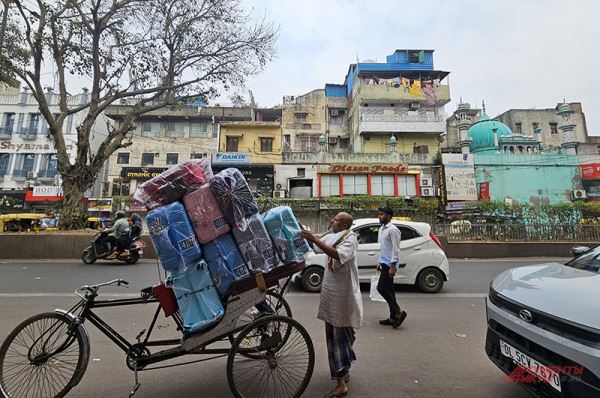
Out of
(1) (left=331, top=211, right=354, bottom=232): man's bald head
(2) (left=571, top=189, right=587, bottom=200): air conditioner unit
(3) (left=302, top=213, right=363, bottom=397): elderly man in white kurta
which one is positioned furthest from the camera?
(2) (left=571, top=189, right=587, bottom=200): air conditioner unit

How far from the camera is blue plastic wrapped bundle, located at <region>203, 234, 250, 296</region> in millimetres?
2801

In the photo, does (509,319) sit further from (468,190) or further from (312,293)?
(468,190)

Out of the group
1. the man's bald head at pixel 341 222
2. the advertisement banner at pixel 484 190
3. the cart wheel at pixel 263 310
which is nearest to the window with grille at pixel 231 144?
the advertisement banner at pixel 484 190

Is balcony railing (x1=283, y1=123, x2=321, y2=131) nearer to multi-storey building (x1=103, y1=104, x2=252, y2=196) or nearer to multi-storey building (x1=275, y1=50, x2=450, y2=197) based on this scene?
multi-storey building (x1=275, y1=50, x2=450, y2=197)

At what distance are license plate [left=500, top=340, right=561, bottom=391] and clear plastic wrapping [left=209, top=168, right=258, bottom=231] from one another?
2.38 meters

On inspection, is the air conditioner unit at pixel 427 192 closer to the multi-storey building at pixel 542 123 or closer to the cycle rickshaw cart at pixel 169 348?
the multi-storey building at pixel 542 123

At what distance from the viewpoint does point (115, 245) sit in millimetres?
10977

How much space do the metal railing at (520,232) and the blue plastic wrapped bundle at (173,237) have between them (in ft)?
46.0

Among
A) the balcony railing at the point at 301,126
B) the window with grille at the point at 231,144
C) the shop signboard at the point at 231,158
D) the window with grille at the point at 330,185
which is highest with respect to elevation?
the balcony railing at the point at 301,126

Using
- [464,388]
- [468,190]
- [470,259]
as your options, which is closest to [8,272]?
[464,388]

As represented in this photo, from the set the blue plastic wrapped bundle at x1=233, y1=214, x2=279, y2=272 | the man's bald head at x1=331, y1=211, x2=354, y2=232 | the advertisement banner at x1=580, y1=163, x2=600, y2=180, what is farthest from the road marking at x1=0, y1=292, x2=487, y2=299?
the advertisement banner at x1=580, y1=163, x2=600, y2=180

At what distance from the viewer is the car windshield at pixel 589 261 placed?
3.08 metres

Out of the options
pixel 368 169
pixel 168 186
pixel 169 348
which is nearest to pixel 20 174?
pixel 368 169

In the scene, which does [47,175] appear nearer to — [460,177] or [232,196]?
[232,196]
